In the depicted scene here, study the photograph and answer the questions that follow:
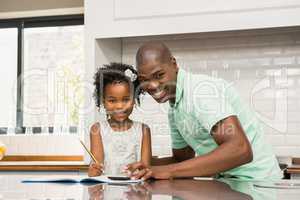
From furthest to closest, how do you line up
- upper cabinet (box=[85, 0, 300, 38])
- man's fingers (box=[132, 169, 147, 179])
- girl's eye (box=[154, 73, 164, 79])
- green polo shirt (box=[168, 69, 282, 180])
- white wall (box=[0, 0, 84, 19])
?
white wall (box=[0, 0, 84, 19]) < upper cabinet (box=[85, 0, 300, 38]) < girl's eye (box=[154, 73, 164, 79]) < green polo shirt (box=[168, 69, 282, 180]) < man's fingers (box=[132, 169, 147, 179])

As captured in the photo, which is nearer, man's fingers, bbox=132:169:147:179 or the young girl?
man's fingers, bbox=132:169:147:179

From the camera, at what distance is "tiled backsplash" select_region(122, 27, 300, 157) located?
119 inches

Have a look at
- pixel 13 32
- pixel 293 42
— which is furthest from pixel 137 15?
pixel 13 32

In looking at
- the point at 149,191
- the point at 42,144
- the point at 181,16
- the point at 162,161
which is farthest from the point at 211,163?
the point at 42,144

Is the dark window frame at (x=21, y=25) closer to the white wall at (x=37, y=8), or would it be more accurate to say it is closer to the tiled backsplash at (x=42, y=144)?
the white wall at (x=37, y=8)

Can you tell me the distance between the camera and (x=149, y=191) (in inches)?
45.4

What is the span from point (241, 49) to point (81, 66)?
1.23m

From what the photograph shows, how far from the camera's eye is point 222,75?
10.4 ft

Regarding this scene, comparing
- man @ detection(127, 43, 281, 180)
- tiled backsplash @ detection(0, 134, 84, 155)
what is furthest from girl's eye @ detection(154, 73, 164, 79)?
tiled backsplash @ detection(0, 134, 84, 155)

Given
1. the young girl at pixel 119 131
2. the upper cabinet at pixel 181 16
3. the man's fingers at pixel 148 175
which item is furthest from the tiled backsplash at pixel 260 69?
the man's fingers at pixel 148 175

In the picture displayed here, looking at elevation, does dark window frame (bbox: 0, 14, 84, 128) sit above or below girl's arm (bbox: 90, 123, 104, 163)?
above

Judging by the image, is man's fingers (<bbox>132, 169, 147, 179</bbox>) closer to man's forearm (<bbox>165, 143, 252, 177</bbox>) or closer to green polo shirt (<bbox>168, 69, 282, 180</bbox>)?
man's forearm (<bbox>165, 143, 252, 177</bbox>)

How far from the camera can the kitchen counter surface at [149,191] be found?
3.41 feet

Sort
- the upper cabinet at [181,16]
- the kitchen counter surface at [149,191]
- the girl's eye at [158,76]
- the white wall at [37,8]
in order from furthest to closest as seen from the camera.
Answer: the white wall at [37,8], the upper cabinet at [181,16], the girl's eye at [158,76], the kitchen counter surface at [149,191]
